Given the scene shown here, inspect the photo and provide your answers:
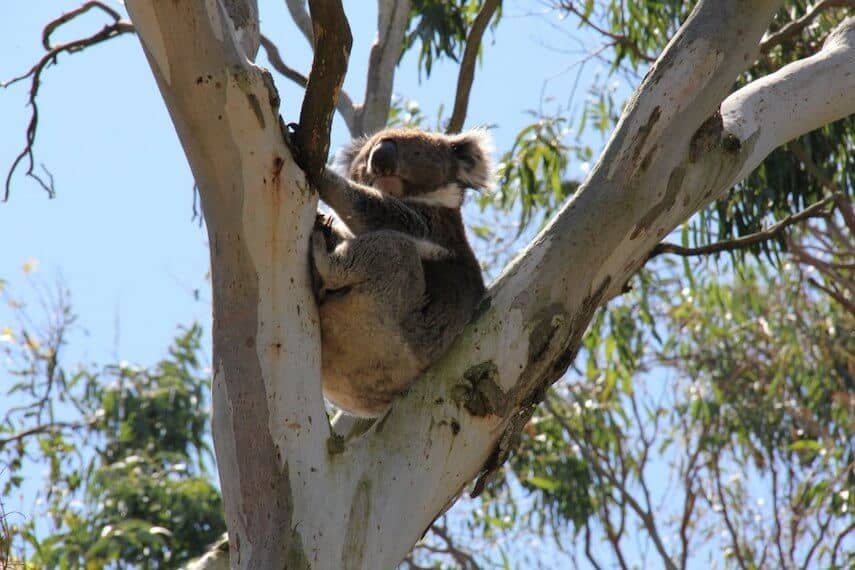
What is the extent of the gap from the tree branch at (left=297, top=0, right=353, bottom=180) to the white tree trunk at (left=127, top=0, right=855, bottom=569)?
8 cm

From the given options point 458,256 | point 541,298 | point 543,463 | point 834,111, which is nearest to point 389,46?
point 458,256

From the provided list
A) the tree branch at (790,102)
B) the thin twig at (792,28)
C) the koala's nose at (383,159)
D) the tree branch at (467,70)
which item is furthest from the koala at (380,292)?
the thin twig at (792,28)

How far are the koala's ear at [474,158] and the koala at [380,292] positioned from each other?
0.51 meters

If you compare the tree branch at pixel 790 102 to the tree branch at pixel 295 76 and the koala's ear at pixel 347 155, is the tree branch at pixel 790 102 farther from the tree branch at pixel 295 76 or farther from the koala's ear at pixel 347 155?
the tree branch at pixel 295 76

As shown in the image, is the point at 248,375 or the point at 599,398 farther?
the point at 599,398

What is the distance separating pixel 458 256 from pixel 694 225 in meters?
2.52

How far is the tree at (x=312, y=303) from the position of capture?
206 cm

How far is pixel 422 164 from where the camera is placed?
353 centimetres

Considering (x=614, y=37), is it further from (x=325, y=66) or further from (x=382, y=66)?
(x=325, y=66)

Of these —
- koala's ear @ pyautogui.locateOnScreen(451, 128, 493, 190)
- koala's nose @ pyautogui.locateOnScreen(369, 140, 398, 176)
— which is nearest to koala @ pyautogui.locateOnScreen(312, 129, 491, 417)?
koala's nose @ pyautogui.locateOnScreen(369, 140, 398, 176)

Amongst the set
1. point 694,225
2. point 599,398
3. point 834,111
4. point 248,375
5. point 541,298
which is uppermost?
point 599,398

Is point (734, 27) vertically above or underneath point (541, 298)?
above

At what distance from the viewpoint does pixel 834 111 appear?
123 inches

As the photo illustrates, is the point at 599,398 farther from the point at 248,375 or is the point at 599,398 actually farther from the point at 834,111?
the point at 248,375
